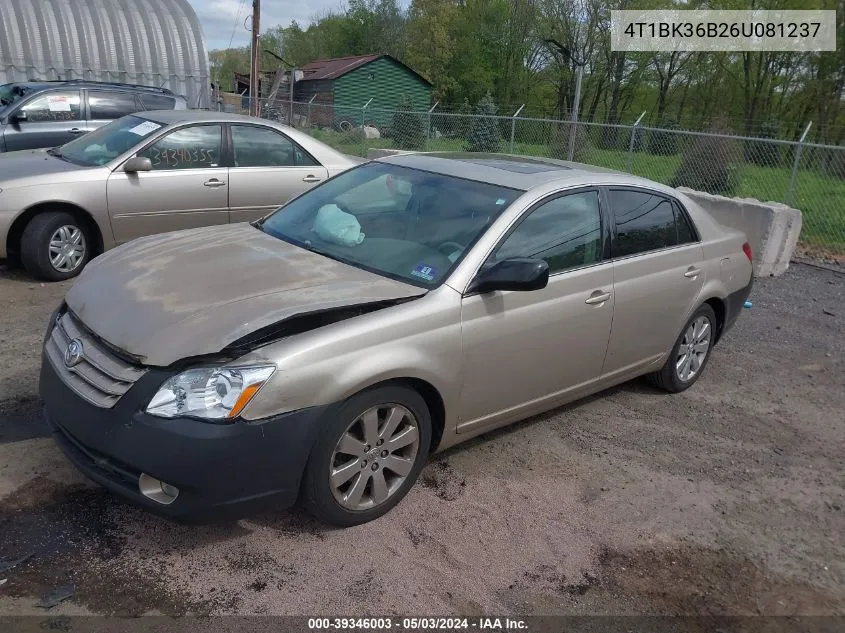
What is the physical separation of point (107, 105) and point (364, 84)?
95.7 feet

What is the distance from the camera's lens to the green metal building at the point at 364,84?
3756 cm

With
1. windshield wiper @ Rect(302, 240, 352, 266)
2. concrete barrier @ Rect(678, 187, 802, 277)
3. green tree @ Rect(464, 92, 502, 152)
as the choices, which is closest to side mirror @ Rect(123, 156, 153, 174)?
windshield wiper @ Rect(302, 240, 352, 266)

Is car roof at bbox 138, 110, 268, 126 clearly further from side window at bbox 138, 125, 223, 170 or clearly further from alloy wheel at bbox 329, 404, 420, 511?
alloy wheel at bbox 329, 404, 420, 511

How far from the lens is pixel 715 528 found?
12.2ft

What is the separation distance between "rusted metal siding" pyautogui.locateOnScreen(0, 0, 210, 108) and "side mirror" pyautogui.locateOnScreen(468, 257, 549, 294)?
23926 millimetres

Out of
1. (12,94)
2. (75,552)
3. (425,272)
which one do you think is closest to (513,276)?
(425,272)

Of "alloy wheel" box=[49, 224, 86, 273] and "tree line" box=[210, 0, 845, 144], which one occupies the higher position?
"tree line" box=[210, 0, 845, 144]

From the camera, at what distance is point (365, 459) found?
3281mm

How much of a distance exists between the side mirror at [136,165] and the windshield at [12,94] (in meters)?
4.78

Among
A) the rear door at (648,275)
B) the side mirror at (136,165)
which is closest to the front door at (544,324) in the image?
the rear door at (648,275)

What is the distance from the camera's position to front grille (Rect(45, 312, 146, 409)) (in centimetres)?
294

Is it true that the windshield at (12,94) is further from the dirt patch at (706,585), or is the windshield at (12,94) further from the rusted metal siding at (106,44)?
the rusted metal siding at (106,44)

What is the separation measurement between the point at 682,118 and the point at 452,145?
71.5 ft

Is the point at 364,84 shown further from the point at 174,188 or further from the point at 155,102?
the point at 174,188
